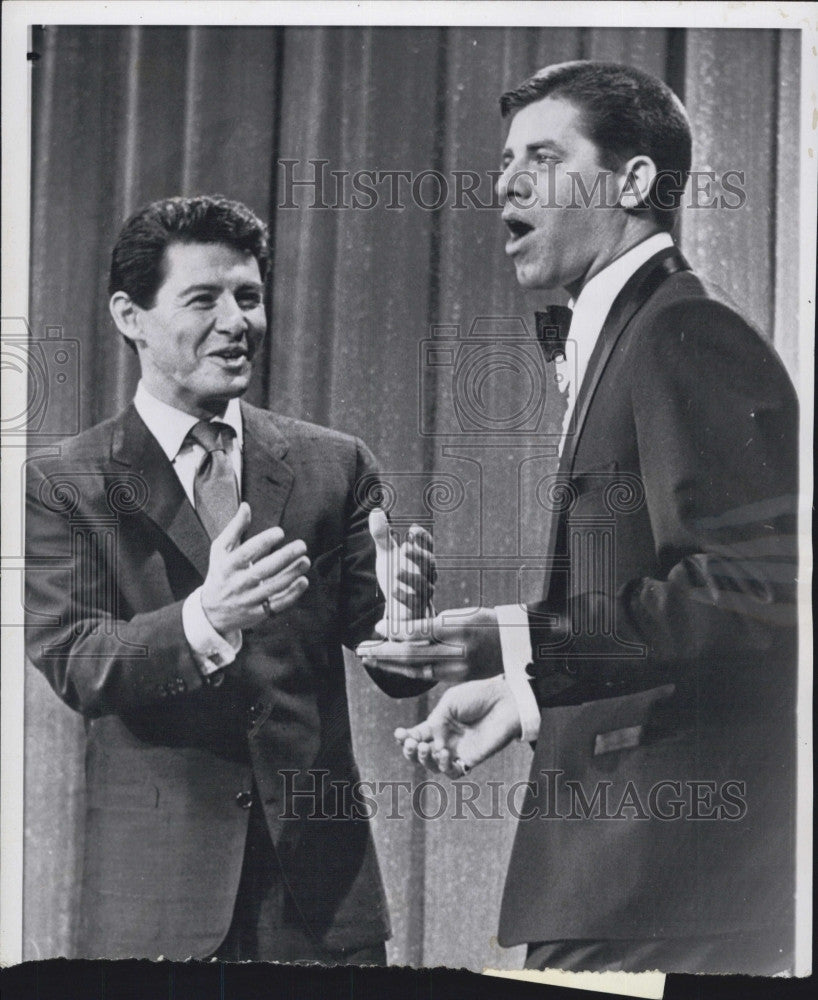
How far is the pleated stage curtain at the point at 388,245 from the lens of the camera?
8.49 ft

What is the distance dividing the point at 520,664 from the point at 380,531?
42 cm

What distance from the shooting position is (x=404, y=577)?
8.45 feet

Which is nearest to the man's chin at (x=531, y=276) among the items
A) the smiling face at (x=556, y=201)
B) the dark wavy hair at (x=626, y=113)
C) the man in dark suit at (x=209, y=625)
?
the smiling face at (x=556, y=201)

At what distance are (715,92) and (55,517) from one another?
69.6 inches

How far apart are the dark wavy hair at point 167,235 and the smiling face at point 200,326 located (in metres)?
0.02

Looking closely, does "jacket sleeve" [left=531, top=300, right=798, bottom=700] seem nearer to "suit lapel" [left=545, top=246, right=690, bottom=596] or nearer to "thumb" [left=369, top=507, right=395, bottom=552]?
"suit lapel" [left=545, top=246, right=690, bottom=596]

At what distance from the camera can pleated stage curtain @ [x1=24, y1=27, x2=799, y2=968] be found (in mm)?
2588

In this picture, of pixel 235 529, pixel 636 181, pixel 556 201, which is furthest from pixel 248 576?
pixel 636 181

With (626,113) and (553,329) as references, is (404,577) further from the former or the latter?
(626,113)

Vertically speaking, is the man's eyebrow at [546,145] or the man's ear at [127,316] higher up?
the man's eyebrow at [546,145]

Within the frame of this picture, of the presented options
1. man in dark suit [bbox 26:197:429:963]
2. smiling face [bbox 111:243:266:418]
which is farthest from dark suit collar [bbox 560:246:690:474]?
smiling face [bbox 111:243:266:418]

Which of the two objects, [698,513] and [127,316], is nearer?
[698,513]

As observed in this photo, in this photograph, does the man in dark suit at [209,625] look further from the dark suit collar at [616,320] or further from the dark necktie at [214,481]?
the dark suit collar at [616,320]

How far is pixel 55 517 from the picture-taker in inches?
103
